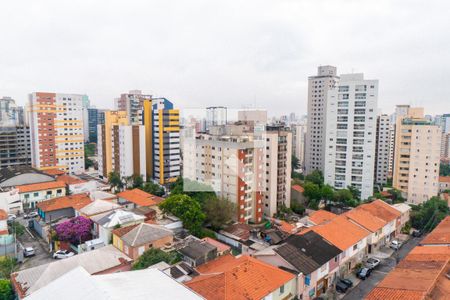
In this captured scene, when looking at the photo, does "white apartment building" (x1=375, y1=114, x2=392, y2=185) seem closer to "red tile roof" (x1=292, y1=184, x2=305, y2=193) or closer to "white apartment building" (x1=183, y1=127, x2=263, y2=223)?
"red tile roof" (x1=292, y1=184, x2=305, y2=193)

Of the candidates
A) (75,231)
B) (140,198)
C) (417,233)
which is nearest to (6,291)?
(75,231)

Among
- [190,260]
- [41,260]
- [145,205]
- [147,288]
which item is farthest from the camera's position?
[145,205]

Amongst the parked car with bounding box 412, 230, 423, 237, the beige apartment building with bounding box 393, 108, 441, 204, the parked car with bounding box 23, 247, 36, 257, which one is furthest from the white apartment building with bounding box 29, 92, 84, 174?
the beige apartment building with bounding box 393, 108, 441, 204

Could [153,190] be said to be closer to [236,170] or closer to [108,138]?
[236,170]

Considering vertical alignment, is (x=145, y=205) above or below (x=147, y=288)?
below

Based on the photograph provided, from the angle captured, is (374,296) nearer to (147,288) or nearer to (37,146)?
(147,288)

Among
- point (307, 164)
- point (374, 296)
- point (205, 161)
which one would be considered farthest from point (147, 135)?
point (374, 296)

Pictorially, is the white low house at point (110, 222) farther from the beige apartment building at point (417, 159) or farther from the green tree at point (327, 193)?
the beige apartment building at point (417, 159)
